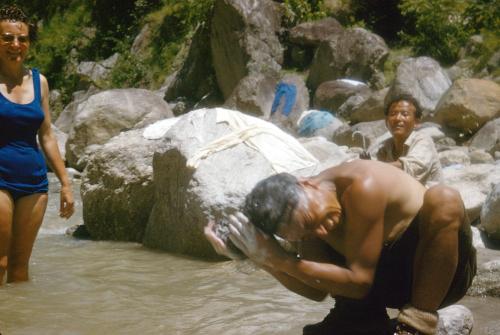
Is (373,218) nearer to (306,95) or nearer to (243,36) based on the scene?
(306,95)

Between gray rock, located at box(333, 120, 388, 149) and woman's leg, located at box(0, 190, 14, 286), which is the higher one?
woman's leg, located at box(0, 190, 14, 286)

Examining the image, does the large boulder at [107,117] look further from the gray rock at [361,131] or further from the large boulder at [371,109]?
the large boulder at [371,109]

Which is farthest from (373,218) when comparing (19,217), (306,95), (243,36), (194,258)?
(243,36)

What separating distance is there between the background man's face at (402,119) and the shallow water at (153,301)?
1.13m

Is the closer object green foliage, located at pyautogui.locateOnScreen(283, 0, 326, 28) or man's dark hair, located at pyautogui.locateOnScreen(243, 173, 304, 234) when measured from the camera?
man's dark hair, located at pyautogui.locateOnScreen(243, 173, 304, 234)

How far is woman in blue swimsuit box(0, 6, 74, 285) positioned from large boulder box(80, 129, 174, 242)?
8.72 ft

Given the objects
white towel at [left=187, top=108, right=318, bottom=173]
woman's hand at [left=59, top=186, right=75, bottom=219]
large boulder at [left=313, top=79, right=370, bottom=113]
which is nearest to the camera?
woman's hand at [left=59, top=186, right=75, bottom=219]

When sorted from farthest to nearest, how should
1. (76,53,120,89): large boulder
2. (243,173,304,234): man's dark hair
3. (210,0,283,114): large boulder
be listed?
(76,53,120,89): large boulder → (210,0,283,114): large boulder → (243,173,304,234): man's dark hair

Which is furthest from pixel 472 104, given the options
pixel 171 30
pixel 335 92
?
pixel 171 30

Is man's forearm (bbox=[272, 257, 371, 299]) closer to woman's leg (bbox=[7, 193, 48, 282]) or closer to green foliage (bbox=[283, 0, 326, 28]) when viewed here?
woman's leg (bbox=[7, 193, 48, 282])

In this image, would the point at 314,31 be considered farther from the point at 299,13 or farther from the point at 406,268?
the point at 406,268

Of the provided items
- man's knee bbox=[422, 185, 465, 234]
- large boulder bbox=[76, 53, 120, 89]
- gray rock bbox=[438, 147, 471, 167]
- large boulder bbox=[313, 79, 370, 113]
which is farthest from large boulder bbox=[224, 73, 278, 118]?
man's knee bbox=[422, 185, 465, 234]

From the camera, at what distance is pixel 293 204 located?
9.14ft

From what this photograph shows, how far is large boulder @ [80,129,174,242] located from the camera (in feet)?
24.2
